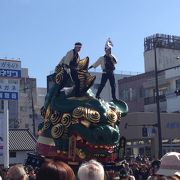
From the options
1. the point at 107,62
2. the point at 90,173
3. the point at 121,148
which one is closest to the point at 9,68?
the point at 107,62

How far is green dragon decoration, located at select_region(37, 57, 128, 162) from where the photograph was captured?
13.1 metres

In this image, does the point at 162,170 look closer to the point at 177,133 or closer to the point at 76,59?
the point at 76,59

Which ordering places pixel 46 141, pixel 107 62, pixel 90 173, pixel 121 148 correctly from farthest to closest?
pixel 107 62 → pixel 121 148 → pixel 46 141 → pixel 90 173

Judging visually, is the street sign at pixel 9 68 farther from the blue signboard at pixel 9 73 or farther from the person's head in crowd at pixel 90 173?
the person's head in crowd at pixel 90 173

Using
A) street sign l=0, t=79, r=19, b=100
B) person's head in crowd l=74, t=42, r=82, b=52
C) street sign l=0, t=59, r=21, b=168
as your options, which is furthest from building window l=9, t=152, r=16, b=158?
person's head in crowd l=74, t=42, r=82, b=52

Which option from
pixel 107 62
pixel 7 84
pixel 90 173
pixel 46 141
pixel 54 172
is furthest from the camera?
pixel 7 84

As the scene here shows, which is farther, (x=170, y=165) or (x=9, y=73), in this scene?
(x=9, y=73)

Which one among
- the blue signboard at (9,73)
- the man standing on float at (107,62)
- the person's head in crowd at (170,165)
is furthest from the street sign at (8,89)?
the person's head in crowd at (170,165)

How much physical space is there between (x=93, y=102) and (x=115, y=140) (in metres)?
1.21

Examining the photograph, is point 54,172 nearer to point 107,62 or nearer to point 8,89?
point 107,62

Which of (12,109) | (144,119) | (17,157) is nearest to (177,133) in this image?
(144,119)

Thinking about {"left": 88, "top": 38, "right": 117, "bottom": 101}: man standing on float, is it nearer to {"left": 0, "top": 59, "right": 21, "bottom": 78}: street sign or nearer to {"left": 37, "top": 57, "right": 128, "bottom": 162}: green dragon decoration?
{"left": 37, "top": 57, "right": 128, "bottom": 162}: green dragon decoration

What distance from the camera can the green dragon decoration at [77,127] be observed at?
13086mm

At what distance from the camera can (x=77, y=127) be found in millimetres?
13141
